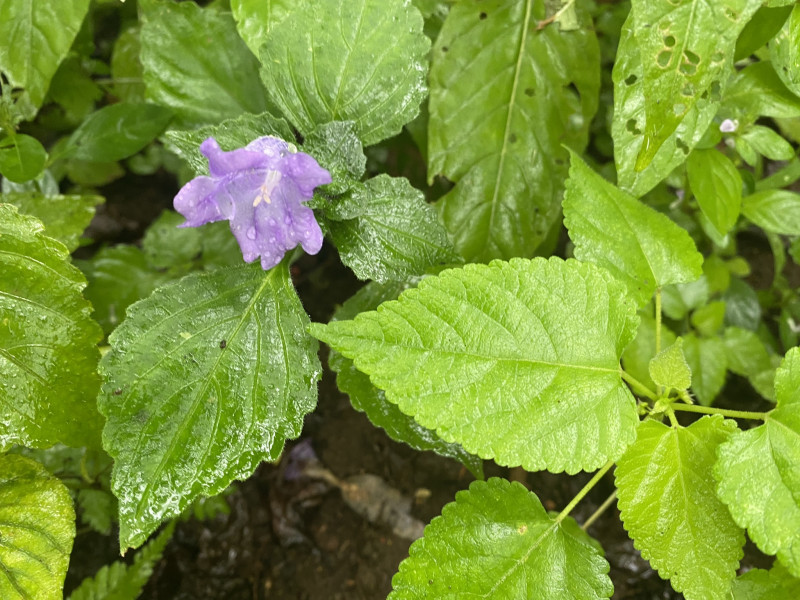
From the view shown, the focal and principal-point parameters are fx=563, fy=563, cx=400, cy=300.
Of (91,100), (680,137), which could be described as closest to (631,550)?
(680,137)

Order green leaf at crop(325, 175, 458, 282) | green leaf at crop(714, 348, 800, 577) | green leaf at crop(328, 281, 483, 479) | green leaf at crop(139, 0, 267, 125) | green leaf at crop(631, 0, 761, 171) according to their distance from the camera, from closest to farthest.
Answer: green leaf at crop(714, 348, 800, 577), green leaf at crop(631, 0, 761, 171), green leaf at crop(325, 175, 458, 282), green leaf at crop(328, 281, 483, 479), green leaf at crop(139, 0, 267, 125)

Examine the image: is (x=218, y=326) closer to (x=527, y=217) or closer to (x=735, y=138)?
(x=527, y=217)

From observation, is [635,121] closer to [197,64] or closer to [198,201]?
[198,201]

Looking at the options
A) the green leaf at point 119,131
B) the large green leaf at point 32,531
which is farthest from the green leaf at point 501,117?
the large green leaf at point 32,531

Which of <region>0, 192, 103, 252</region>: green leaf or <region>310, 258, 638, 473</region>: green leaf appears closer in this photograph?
<region>310, 258, 638, 473</region>: green leaf

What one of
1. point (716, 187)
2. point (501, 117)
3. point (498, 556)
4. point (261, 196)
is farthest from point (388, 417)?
point (716, 187)

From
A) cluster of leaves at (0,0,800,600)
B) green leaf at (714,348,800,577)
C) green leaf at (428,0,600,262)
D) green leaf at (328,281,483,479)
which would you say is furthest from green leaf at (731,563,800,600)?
green leaf at (428,0,600,262)

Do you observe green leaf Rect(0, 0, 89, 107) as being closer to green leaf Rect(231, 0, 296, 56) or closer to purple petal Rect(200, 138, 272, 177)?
green leaf Rect(231, 0, 296, 56)
